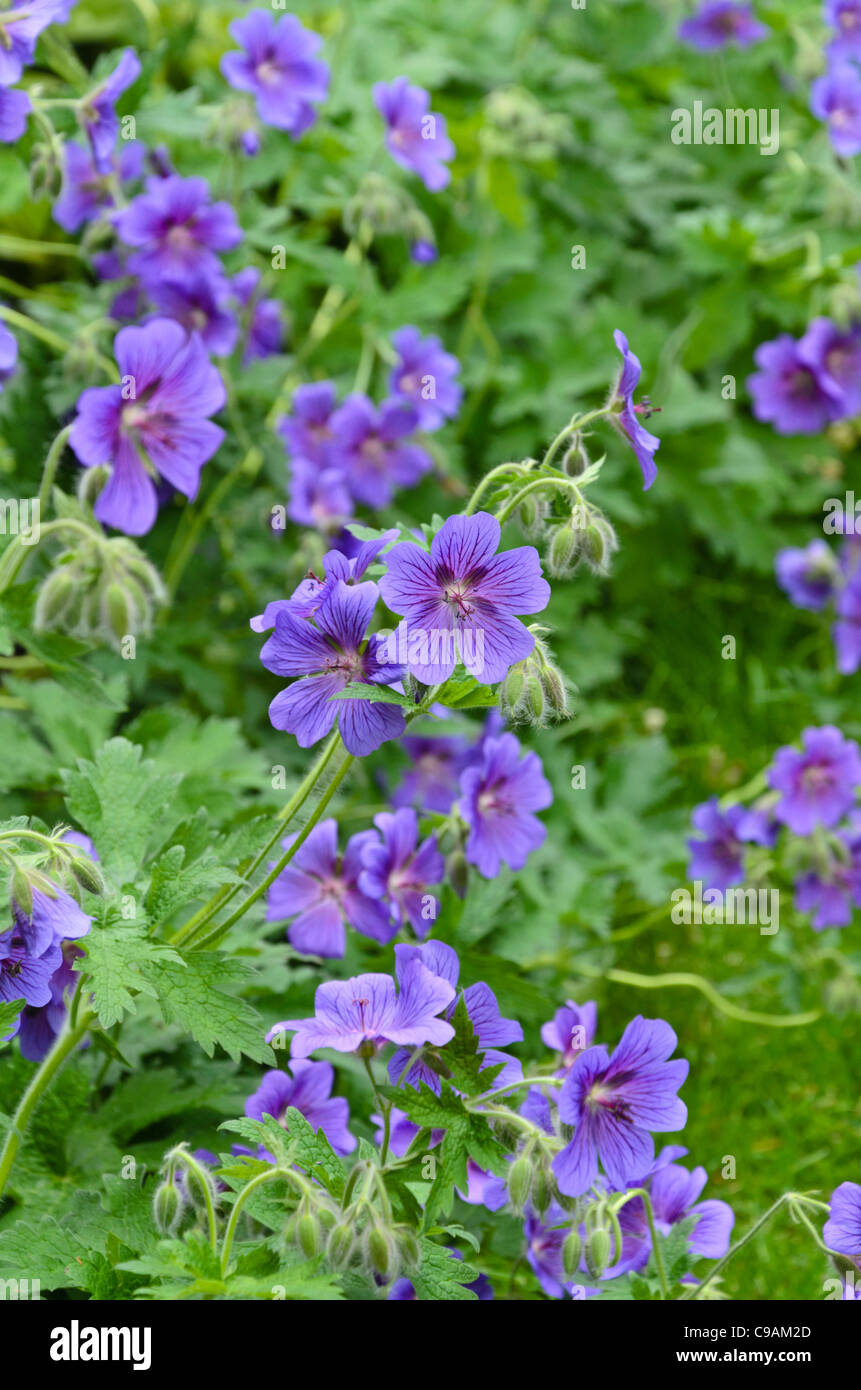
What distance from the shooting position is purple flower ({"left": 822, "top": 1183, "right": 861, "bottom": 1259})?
1472mm

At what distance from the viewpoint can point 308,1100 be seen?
1682 millimetres

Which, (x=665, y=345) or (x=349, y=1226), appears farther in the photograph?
(x=665, y=345)

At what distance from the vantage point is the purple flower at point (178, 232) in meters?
2.36

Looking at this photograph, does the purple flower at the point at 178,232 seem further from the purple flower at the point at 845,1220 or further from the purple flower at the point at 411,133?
the purple flower at the point at 845,1220

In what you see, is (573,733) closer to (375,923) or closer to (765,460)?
(765,460)

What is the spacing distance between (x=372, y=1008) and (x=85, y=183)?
163cm

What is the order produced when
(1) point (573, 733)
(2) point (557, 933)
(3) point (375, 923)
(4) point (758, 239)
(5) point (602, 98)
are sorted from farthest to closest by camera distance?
1. (5) point (602, 98)
2. (4) point (758, 239)
3. (1) point (573, 733)
4. (2) point (557, 933)
5. (3) point (375, 923)

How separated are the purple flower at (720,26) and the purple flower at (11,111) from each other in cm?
220

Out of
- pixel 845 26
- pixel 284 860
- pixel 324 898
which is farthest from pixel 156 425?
pixel 845 26

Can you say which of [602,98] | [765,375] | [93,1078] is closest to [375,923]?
[93,1078]

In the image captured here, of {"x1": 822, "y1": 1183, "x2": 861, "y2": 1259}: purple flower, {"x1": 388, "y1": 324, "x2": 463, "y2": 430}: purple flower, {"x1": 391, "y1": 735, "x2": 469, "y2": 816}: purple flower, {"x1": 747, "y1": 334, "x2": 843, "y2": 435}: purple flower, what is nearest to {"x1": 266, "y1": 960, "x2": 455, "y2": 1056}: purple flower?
{"x1": 822, "y1": 1183, "x2": 861, "y2": 1259}: purple flower

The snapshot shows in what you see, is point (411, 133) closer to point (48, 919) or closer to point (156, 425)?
point (156, 425)

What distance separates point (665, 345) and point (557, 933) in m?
1.56

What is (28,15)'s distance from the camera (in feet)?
6.15
